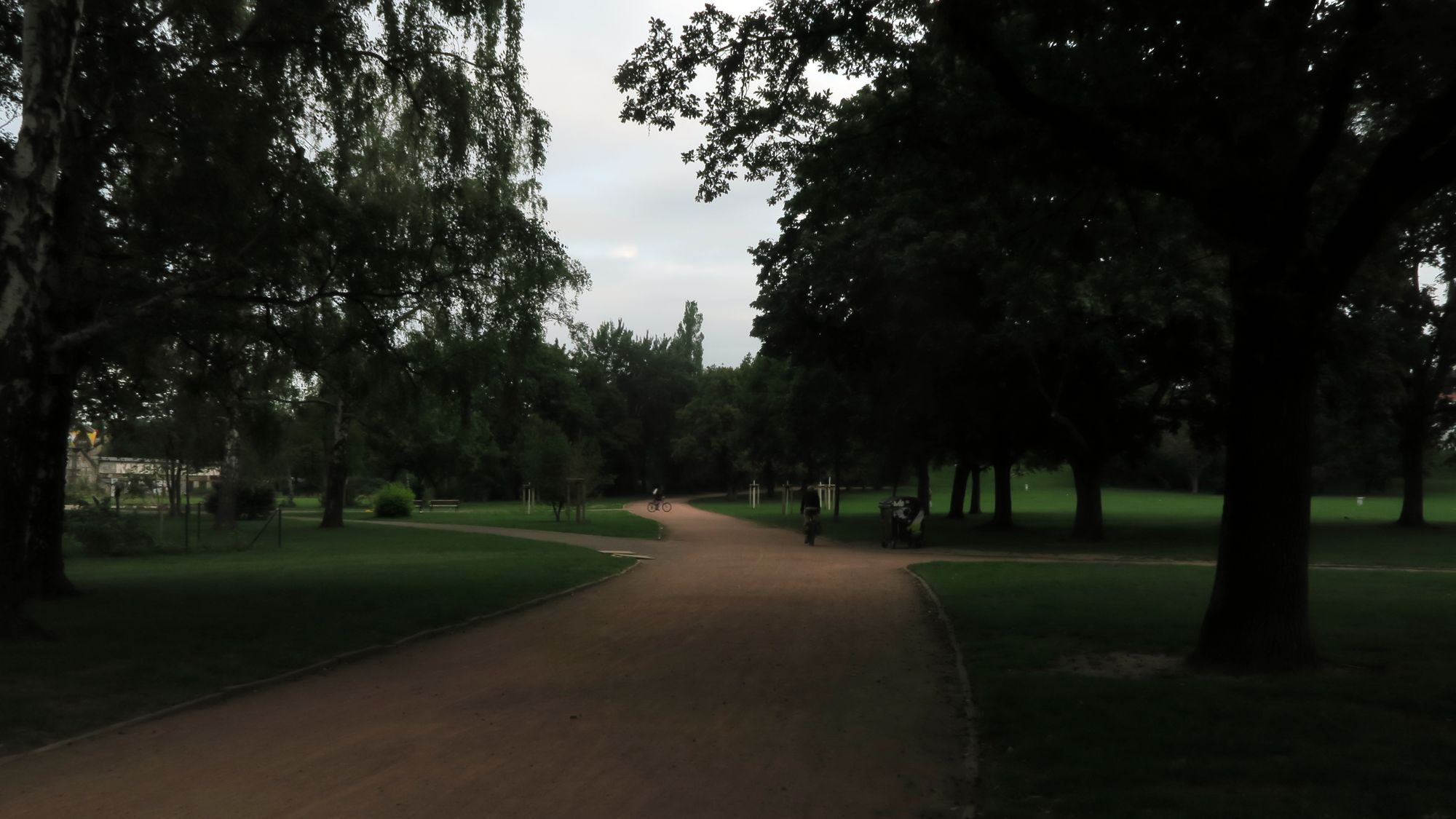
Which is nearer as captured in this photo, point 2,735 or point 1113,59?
point 2,735

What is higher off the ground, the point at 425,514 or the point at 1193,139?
the point at 1193,139

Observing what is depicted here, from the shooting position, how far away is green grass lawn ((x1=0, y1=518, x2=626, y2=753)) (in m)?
8.74

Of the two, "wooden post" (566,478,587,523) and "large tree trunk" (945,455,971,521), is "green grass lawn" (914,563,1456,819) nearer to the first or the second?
"wooden post" (566,478,587,523)

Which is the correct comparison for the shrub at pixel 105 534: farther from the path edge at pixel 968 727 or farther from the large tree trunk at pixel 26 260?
the path edge at pixel 968 727

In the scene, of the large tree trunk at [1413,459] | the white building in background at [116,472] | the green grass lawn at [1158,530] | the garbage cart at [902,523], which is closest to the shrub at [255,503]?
the white building in background at [116,472]

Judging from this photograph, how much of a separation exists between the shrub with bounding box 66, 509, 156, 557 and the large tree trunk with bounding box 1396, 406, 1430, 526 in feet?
121

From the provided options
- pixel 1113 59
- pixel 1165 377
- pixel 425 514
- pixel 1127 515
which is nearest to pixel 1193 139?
pixel 1113 59

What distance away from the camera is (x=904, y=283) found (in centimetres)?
2602

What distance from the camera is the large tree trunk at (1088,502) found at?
1200 inches

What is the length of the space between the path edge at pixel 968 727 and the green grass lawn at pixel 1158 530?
14071mm

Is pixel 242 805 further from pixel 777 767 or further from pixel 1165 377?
pixel 1165 377

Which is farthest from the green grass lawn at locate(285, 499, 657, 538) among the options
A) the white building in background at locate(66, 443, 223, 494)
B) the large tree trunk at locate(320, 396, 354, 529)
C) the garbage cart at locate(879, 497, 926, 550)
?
the white building in background at locate(66, 443, 223, 494)

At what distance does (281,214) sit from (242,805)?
27.5 ft

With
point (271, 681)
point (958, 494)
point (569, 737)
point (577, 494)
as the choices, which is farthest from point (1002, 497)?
point (569, 737)
